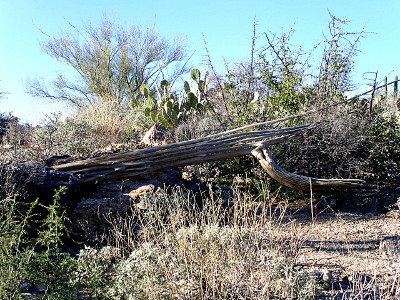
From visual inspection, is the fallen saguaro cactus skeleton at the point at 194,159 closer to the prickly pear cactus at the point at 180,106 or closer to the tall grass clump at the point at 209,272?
the tall grass clump at the point at 209,272

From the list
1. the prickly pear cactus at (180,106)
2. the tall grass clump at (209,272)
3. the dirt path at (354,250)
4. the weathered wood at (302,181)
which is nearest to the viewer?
the tall grass clump at (209,272)

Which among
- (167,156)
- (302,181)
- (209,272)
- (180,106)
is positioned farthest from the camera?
(180,106)

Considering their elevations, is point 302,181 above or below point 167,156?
below

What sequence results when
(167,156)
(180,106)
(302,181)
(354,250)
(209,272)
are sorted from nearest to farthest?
1. (209,272)
2. (354,250)
3. (302,181)
4. (167,156)
5. (180,106)

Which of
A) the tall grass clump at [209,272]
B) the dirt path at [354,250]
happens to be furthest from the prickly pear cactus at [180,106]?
the tall grass clump at [209,272]

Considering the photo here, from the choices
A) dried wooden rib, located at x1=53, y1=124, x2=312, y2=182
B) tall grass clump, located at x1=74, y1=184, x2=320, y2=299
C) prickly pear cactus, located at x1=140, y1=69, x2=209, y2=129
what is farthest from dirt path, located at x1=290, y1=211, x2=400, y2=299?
prickly pear cactus, located at x1=140, y1=69, x2=209, y2=129

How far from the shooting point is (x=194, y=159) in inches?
229

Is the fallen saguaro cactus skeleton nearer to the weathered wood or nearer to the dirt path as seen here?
the weathered wood

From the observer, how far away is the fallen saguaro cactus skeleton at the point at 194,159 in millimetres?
5605

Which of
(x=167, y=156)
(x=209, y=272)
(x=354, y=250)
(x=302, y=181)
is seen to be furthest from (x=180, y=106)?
(x=209, y=272)

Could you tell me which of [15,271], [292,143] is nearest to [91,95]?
[292,143]

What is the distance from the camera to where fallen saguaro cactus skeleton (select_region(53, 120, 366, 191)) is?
5605mm

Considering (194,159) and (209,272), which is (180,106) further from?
(209,272)

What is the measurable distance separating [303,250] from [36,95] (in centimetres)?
1995
